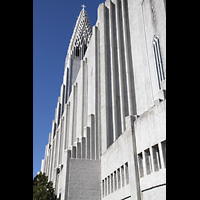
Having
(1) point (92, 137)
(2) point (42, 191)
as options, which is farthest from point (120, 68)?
(2) point (42, 191)

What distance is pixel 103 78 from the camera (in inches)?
882

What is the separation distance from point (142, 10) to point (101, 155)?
1307 cm

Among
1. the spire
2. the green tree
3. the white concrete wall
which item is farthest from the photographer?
the spire

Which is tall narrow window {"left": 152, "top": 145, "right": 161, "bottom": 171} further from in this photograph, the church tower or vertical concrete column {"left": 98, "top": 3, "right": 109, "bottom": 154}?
the church tower

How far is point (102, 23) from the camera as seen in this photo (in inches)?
995

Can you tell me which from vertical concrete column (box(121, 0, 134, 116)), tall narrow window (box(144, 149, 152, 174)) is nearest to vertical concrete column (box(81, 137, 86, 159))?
vertical concrete column (box(121, 0, 134, 116))

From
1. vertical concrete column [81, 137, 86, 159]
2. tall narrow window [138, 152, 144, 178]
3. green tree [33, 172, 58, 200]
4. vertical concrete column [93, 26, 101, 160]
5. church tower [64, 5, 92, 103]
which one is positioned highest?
church tower [64, 5, 92, 103]

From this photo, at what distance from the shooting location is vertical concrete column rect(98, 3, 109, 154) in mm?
19769

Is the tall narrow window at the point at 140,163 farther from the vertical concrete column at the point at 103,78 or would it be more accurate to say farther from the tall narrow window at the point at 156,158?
the vertical concrete column at the point at 103,78

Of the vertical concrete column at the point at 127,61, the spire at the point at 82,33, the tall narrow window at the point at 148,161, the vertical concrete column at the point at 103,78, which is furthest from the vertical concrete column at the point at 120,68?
the spire at the point at 82,33

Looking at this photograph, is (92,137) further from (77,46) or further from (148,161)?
(77,46)
